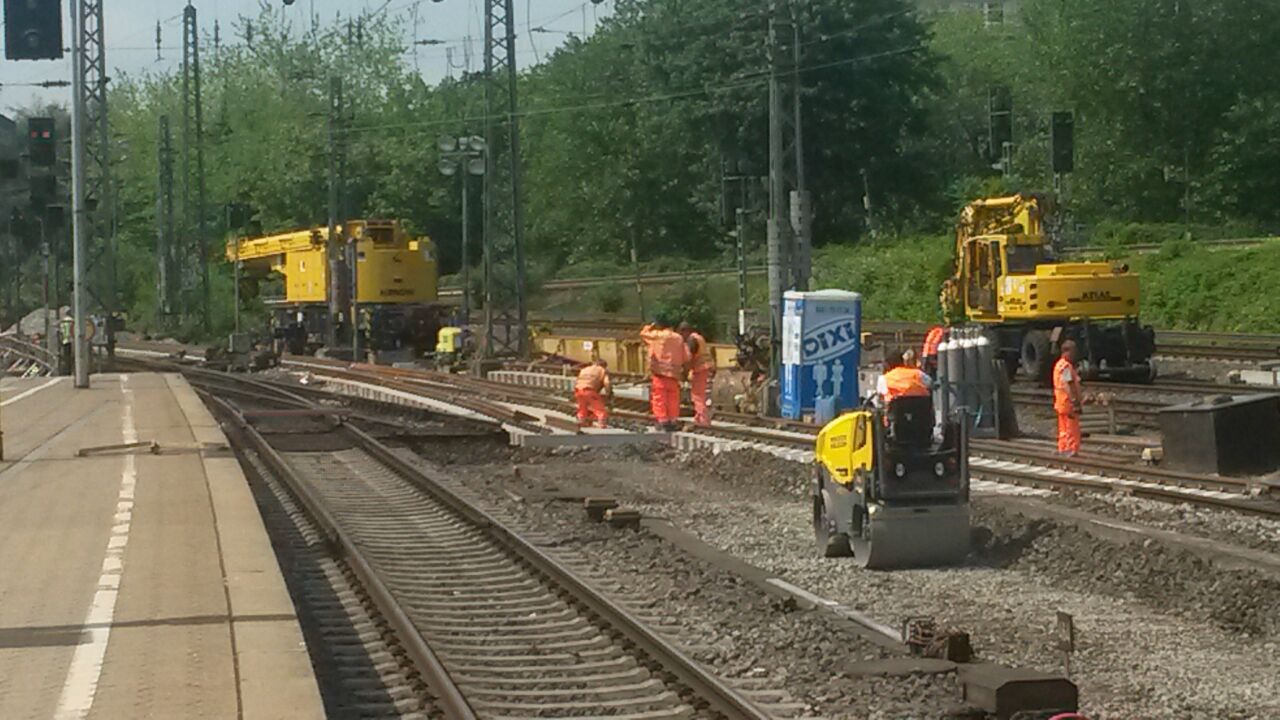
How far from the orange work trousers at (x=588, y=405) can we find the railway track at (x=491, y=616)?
573 cm

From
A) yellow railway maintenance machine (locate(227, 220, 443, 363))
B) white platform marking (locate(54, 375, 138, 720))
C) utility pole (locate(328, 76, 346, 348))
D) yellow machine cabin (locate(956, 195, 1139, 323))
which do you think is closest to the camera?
white platform marking (locate(54, 375, 138, 720))

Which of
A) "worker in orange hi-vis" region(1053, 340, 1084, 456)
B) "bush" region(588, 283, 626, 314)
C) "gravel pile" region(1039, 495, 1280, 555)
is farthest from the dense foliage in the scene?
"gravel pile" region(1039, 495, 1280, 555)

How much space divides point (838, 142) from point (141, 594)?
2579 inches

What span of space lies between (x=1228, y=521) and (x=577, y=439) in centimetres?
1120

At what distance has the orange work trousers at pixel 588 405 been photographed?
27.8 meters

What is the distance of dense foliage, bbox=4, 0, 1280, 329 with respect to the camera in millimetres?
67875

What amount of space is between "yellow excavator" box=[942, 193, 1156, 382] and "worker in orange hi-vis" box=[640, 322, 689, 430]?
33.3 feet

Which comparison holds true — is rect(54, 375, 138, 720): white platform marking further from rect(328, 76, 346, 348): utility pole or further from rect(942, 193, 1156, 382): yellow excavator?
rect(328, 76, 346, 348): utility pole

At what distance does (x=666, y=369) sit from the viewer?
26.3 m


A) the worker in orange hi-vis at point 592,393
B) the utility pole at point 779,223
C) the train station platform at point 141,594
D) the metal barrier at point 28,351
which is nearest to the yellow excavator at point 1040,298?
the utility pole at point 779,223

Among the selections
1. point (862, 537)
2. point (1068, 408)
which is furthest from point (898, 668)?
point (1068, 408)

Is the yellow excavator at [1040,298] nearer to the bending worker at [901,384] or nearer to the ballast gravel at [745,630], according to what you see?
the ballast gravel at [745,630]

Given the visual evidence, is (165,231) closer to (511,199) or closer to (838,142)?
(838,142)

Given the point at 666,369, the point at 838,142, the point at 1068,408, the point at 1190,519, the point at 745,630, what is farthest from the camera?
the point at 838,142
